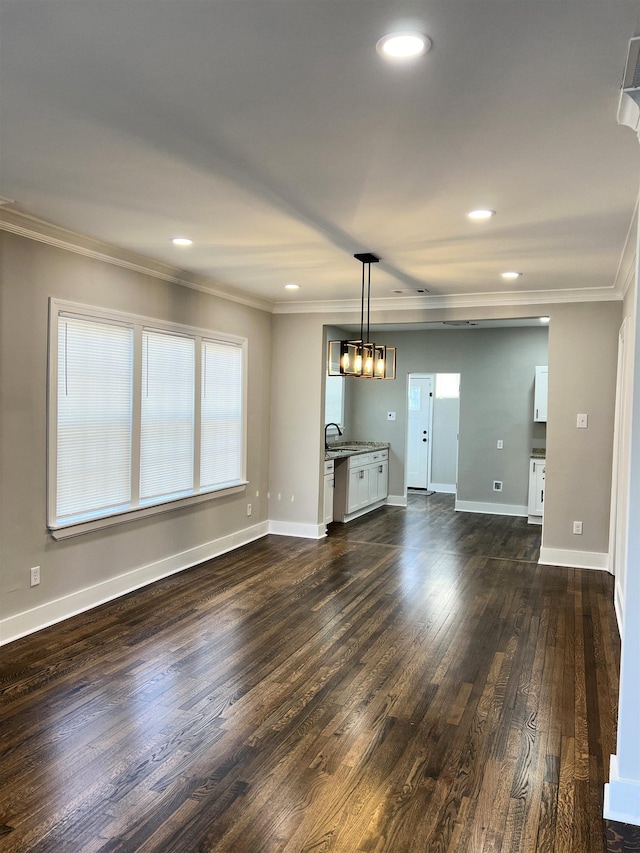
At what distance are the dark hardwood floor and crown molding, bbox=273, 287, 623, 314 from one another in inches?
103

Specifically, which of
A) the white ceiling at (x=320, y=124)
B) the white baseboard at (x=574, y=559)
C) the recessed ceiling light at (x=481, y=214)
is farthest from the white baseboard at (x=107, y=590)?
the recessed ceiling light at (x=481, y=214)

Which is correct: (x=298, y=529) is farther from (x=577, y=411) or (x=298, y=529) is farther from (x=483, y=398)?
(x=483, y=398)

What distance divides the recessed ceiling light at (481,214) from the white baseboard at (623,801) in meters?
2.70

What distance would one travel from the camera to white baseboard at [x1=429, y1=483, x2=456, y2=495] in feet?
35.5

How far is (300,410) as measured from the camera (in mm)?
6941

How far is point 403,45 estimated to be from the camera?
6.02ft

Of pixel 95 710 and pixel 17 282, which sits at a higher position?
pixel 17 282

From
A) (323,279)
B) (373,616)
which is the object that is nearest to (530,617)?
(373,616)

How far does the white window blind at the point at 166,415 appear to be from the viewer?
499 cm

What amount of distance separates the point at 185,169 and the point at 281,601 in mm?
3116

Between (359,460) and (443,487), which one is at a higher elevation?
(359,460)

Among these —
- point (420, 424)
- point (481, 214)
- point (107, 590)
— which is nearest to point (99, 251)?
point (107, 590)

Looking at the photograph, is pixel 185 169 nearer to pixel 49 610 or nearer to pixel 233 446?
pixel 49 610

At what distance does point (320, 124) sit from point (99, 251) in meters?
2.50
